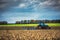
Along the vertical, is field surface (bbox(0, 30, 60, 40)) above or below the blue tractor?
below

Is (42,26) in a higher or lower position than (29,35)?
higher

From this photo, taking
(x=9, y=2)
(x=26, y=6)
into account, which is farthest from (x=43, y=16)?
(x=9, y=2)

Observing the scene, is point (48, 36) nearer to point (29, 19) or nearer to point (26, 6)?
point (29, 19)

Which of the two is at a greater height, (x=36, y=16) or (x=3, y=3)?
(x=3, y=3)

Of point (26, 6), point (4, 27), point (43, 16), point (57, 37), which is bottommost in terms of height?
point (57, 37)

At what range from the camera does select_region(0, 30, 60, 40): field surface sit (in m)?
2.26

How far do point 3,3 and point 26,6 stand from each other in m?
0.42

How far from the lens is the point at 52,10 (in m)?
2.28

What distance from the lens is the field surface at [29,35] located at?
7.41ft

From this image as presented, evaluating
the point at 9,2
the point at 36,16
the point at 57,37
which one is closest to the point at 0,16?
the point at 9,2

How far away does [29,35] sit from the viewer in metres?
2.27

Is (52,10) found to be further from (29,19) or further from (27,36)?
(27,36)

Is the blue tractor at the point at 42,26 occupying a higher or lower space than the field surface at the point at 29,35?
higher

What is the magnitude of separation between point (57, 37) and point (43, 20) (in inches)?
15.9
